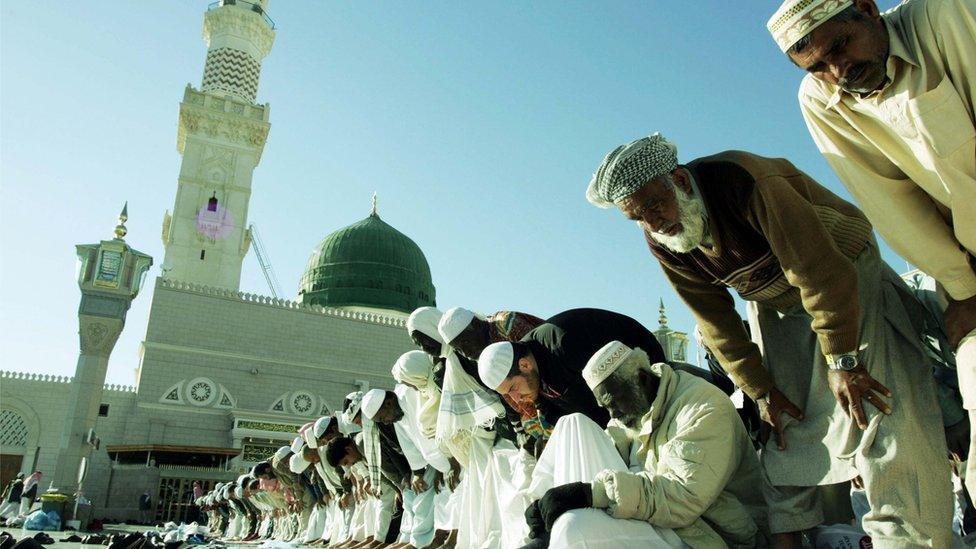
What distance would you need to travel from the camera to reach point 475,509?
3.12m

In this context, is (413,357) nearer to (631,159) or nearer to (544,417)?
(544,417)

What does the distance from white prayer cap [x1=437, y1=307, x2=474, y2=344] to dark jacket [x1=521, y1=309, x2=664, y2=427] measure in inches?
21.5

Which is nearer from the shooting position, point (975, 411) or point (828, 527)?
point (975, 411)

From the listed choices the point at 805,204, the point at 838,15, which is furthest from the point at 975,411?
the point at 838,15

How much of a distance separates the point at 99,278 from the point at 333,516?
1349cm

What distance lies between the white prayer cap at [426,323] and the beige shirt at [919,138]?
2511mm

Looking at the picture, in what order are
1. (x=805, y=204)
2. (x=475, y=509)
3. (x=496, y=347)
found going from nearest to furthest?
(x=805, y=204) < (x=496, y=347) < (x=475, y=509)

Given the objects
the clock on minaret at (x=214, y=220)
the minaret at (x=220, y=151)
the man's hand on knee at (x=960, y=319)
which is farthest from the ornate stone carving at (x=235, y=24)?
the man's hand on knee at (x=960, y=319)

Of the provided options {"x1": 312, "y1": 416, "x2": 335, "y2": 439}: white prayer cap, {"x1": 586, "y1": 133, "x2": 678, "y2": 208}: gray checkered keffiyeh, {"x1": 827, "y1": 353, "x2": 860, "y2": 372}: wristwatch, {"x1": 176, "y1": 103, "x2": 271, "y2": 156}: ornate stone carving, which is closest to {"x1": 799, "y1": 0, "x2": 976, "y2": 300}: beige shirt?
{"x1": 827, "y1": 353, "x2": 860, "y2": 372}: wristwatch

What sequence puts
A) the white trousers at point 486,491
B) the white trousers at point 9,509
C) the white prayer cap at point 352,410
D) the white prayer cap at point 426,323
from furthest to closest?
1. the white trousers at point 9,509
2. the white prayer cap at point 352,410
3. the white prayer cap at point 426,323
4. the white trousers at point 486,491

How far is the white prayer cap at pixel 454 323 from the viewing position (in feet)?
10.9

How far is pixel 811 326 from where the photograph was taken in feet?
5.69

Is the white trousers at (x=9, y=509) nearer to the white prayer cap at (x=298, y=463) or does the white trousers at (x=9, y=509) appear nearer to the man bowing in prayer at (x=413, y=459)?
the white prayer cap at (x=298, y=463)

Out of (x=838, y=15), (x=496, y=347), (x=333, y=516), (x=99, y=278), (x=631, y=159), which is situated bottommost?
(x=333, y=516)
